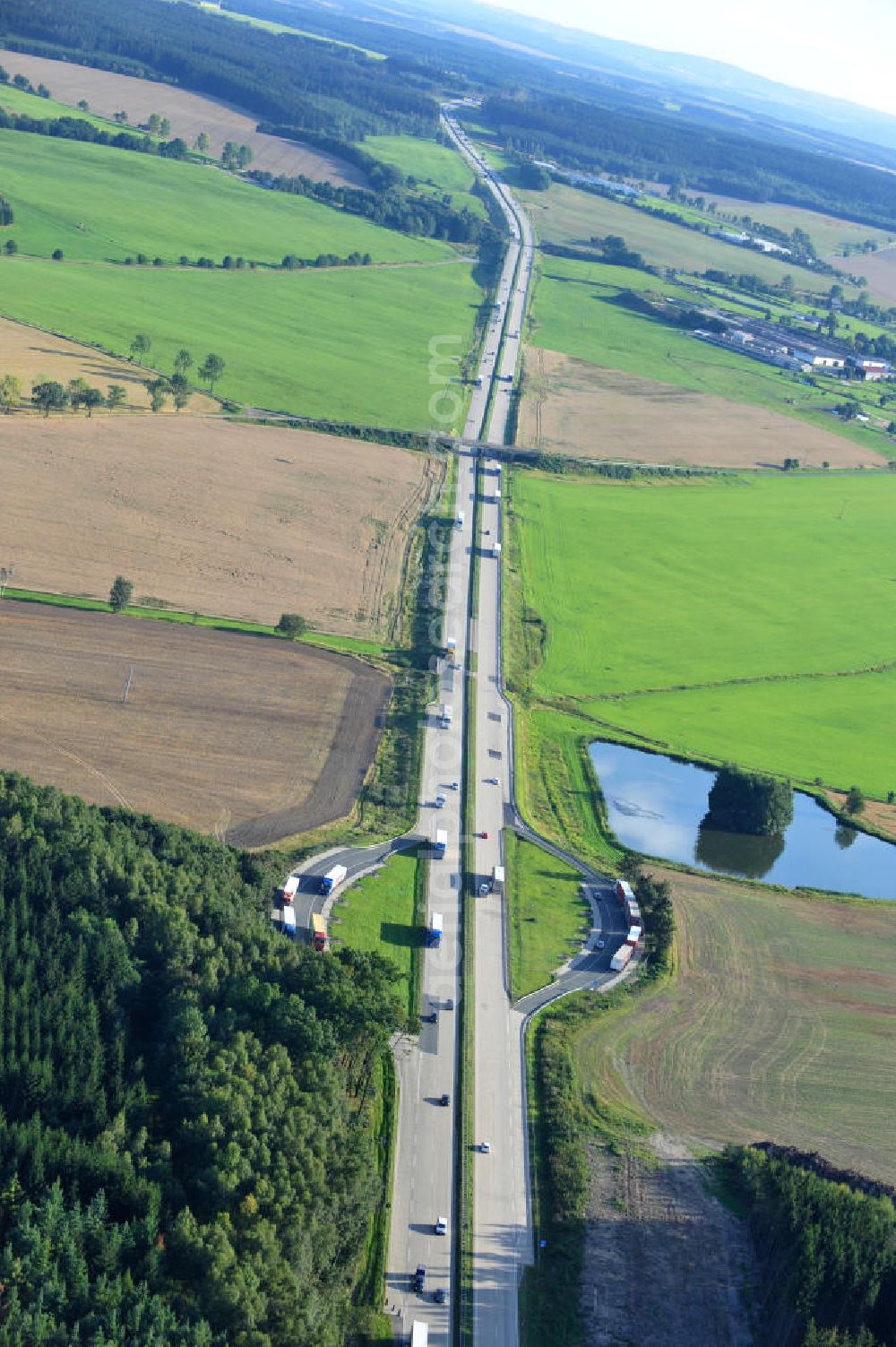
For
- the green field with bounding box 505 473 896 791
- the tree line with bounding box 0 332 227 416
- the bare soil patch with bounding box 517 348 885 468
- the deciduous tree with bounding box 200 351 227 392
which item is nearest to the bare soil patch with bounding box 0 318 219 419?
the tree line with bounding box 0 332 227 416

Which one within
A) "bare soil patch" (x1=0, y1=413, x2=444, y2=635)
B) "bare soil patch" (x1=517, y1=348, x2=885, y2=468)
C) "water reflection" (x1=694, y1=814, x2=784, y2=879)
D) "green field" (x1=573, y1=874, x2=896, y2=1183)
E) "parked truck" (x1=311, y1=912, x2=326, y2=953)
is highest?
"bare soil patch" (x1=517, y1=348, x2=885, y2=468)

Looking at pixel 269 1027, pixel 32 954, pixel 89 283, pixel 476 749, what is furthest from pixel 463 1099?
pixel 89 283

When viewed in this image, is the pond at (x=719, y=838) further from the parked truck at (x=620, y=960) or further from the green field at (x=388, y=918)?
the green field at (x=388, y=918)

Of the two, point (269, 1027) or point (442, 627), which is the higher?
point (442, 627)

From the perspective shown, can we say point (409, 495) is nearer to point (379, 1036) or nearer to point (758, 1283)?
point (379, 1036)

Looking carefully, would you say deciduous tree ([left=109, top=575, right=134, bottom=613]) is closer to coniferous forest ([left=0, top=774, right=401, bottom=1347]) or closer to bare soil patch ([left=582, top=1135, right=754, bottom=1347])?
coniferous forest ([left=0, top=774, right=401, bottom=1347])

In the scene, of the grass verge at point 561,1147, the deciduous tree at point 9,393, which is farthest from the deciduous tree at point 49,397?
the grass verge at point 561,1147
